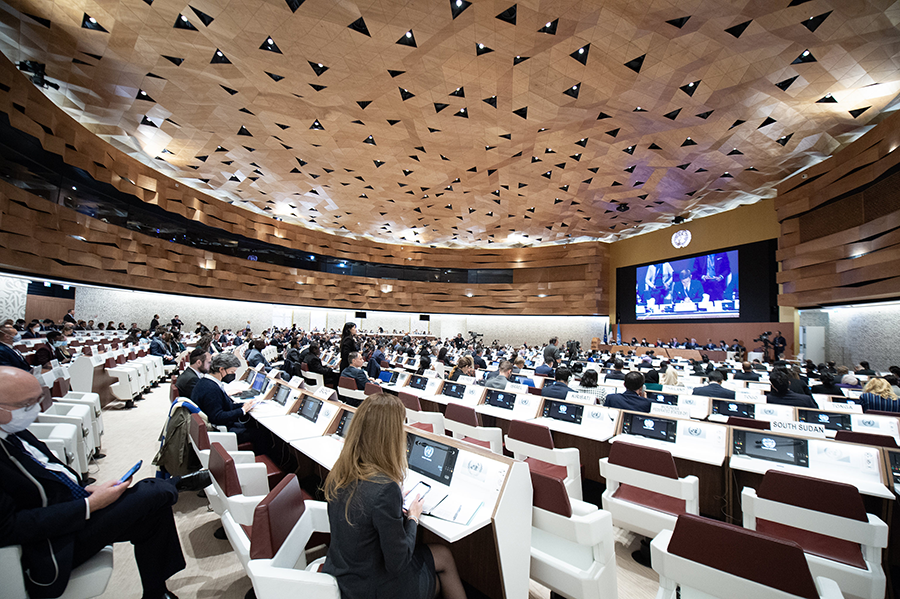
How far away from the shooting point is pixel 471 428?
3.86 m

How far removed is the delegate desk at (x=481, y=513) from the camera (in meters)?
1.70

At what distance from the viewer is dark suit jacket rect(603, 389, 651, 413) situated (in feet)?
13.0

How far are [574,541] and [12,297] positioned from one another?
17418mm

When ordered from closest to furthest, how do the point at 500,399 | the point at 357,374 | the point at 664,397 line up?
1. the point at 664,397
2. the point at 500,399
3. the point at 357,374

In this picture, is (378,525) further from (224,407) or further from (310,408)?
(224,407)

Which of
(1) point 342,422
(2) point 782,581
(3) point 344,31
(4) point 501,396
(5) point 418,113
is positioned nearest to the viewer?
(2) point 782,581

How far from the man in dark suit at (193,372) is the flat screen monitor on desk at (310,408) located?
116 centimetres

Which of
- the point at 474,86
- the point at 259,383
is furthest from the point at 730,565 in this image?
the point at 474,86

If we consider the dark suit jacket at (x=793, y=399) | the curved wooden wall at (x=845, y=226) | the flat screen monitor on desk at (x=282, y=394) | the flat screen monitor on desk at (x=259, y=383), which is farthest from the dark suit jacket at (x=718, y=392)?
the curved wooden wall at (x=845, y=226)

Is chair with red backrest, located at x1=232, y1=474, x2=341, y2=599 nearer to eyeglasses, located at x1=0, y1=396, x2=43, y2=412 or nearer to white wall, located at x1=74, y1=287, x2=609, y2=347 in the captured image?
eyeglasses, located at x1=0, y1=396, x2=43, y2=412

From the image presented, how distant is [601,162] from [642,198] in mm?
4203

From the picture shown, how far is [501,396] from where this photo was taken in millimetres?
4992

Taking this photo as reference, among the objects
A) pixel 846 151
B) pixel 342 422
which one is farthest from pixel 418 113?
pixel 846 151

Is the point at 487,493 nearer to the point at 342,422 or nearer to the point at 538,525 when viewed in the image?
the point at 538,525
